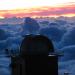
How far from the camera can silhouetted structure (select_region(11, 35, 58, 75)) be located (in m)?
26.2

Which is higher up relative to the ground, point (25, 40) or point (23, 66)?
point (25, 40)

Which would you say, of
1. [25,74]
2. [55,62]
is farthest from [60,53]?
[25,74]

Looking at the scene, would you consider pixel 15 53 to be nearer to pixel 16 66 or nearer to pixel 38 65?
pixel 16 66

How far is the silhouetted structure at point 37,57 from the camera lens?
26.2 meters

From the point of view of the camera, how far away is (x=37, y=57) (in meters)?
26.2

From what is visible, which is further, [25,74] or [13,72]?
[13,72]

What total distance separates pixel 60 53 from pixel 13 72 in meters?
4.78

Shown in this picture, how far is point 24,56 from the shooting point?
26.5 meters

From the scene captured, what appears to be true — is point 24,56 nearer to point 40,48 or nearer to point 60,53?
point 40,48

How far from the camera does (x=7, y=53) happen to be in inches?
1186

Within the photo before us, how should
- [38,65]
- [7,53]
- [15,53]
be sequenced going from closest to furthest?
[38,65]
[15,53]
[7,53]

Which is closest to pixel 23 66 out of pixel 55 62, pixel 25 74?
pixel 25 74

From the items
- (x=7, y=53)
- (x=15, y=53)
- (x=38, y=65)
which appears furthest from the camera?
(x=7, y=53)

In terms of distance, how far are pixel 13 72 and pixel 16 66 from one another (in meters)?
1.25
